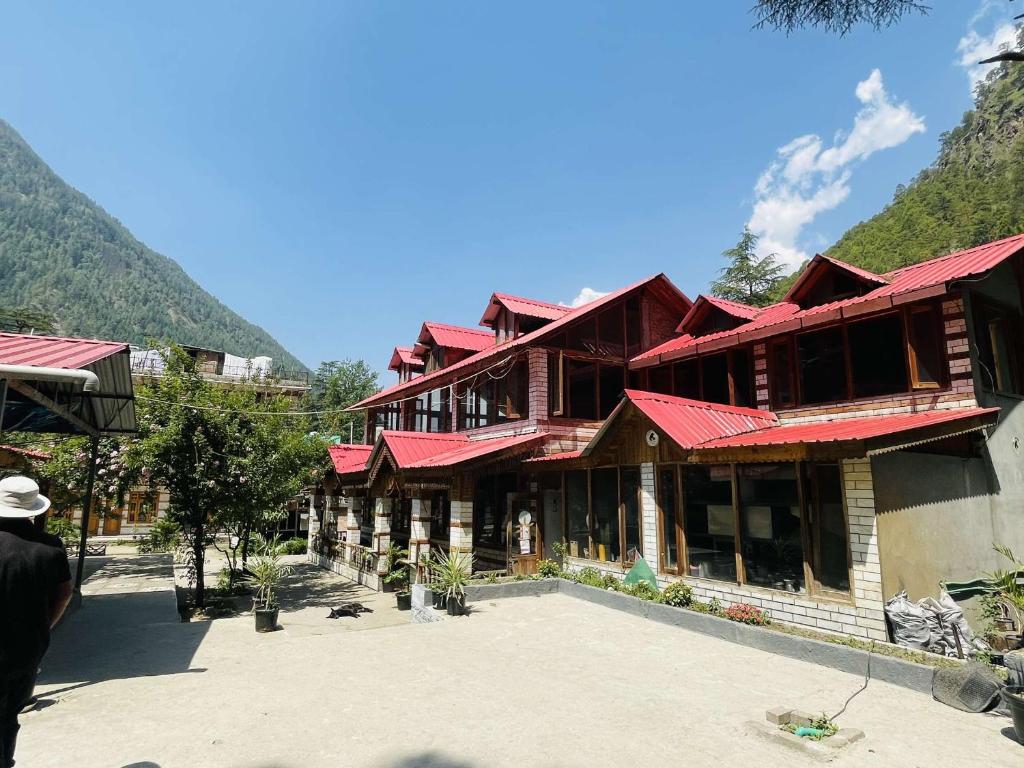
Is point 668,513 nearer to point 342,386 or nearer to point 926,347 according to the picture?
point 926,347

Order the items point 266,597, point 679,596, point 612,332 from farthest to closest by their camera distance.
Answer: point 612,332, point 266,597, point 679,596

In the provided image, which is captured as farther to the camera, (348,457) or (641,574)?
(348,457)

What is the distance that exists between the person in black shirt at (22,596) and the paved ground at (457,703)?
1.80m

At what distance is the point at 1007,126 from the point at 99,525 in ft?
380

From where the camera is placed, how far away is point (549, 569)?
1451 cm

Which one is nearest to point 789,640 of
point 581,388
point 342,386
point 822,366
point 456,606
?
point 456,606

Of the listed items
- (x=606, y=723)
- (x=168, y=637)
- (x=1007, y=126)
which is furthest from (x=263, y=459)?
(x=1007, y=126)

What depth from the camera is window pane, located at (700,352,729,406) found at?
16.1m

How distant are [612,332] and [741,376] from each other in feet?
16.0

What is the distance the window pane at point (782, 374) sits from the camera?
535 inches

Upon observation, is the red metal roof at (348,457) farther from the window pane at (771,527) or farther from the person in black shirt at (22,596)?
the person in black shirt at (22,596)

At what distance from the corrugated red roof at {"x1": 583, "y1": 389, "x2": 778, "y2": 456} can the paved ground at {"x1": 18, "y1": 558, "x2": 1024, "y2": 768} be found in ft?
12.8

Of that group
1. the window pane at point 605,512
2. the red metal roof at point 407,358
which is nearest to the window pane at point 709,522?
the window pane at point 605,512

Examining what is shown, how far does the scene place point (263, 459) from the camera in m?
15.5
